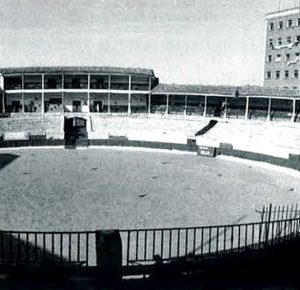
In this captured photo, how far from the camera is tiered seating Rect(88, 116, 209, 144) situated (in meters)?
44.5

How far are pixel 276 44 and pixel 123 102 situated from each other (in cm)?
1957

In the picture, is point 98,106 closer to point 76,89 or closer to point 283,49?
point 76,89

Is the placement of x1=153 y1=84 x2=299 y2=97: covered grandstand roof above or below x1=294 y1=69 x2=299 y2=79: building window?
below

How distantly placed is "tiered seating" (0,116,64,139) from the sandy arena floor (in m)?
7.51

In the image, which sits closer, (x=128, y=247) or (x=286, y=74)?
(x=128, y=247)

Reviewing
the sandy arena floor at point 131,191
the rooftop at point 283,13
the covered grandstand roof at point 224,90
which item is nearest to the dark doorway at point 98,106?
the covered grandstand roof at point 224,90

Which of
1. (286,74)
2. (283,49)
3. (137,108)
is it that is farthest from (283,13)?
(137,108)

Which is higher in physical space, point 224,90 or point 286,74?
point 286,74

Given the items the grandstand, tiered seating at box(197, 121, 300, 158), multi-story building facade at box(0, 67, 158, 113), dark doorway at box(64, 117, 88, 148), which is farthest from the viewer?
multi-story building facade at box(0, 67, 158, 113)

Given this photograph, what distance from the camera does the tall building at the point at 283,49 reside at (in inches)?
2070

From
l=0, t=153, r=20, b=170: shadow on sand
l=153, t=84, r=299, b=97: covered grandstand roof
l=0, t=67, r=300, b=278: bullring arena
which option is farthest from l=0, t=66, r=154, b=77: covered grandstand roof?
l=0, t=153, r=20, b=170: shadow on sand

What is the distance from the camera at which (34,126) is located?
46000 millimetres

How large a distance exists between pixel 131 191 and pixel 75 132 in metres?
24.9

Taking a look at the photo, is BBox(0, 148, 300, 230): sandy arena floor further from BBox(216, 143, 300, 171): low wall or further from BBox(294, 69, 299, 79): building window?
BBox(294, 69, 299, 79): building window
